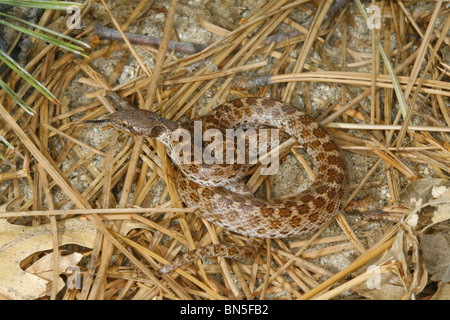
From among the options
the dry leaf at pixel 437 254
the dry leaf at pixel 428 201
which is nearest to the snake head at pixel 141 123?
the dry leaf at pixel 428 201

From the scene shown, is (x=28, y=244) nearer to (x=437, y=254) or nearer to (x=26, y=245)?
(x=26, y=245)

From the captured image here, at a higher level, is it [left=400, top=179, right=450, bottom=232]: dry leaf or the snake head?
the snake head

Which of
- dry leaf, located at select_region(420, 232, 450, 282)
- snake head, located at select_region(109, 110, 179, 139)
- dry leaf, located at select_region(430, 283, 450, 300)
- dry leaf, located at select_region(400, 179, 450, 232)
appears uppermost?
snake head, located at select_region(109, 110, 179, 139)

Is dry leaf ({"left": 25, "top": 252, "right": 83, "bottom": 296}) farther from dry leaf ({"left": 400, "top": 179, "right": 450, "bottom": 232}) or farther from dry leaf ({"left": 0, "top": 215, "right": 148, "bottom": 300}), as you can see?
dry leaf ({"left": 400, "top": 179, "right": 450, "bottom": 232})

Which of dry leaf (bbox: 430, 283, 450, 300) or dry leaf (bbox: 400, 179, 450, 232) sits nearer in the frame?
dry leaf (bbox: 430, 283, 450, 300)

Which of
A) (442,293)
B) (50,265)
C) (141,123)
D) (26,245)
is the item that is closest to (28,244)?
(26,245)

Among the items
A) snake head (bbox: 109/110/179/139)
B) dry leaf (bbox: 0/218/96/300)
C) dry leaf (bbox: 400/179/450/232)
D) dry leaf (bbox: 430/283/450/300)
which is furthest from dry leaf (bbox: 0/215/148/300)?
dry leaf (bbox: 430/283/450/300)

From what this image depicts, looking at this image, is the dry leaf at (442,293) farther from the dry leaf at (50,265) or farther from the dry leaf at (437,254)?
the dry leaf at (50,265)
